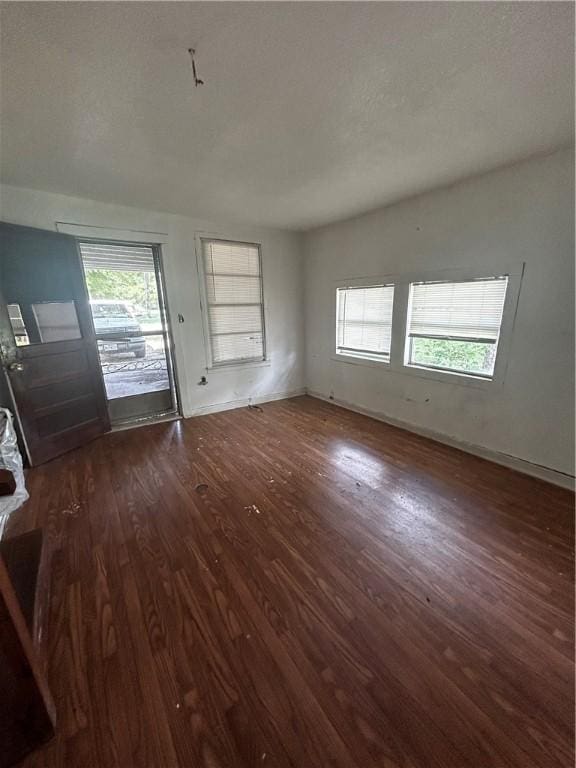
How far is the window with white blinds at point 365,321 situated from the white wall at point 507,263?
0.24 m

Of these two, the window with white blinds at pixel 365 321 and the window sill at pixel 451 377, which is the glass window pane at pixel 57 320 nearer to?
the window with white blinds at pixel 365 321

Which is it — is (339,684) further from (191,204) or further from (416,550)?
(191,204)

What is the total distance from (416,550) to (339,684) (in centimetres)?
85

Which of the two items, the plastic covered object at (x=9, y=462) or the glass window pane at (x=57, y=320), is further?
the glass window pane at (x=57, y=320)

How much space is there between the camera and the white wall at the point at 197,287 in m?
2.81

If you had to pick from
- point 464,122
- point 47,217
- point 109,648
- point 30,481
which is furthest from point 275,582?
point 47,217

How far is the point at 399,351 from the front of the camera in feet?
11.1

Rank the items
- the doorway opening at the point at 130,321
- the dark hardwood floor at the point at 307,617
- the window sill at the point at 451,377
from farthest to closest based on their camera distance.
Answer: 1. the doorway opening at the point at 130,321
2. the window sill at the point at 451,377
3. the dark hardwood floor at the point at 307,617

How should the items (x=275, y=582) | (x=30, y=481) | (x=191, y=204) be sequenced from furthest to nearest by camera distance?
(x=191, y=204) → (x=30, y=481) → (x=275, y=582)

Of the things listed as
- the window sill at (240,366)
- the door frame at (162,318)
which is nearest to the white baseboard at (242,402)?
the door frame at (162,318)

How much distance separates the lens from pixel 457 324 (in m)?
2.83

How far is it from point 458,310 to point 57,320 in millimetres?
3969

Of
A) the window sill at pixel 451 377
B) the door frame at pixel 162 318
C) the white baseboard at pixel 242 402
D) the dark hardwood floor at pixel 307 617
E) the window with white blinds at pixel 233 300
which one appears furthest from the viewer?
the white baseboard at pixel 242 402

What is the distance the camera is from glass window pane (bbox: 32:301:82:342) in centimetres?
276
